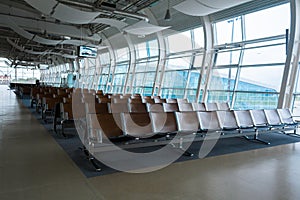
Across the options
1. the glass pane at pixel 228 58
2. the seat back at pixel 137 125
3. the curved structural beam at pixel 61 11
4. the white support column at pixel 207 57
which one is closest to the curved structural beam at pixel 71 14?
the curved structural beam at pixel 61 11

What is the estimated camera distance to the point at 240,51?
7.92 m

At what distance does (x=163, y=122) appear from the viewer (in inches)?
151

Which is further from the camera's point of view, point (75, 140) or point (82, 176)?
point (75, 140)

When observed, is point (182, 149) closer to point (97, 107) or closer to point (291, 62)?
point (97, 107)

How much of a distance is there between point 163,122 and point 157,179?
130 centimetres

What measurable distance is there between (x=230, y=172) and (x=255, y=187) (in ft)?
1.54

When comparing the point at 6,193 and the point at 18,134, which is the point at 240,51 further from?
the point at 6,193

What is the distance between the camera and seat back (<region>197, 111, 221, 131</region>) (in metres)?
4.19

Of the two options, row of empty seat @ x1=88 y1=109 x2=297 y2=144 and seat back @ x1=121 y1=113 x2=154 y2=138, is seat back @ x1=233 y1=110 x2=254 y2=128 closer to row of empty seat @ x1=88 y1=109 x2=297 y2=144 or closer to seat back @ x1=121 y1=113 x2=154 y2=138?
row of empty seat @ x1=88 y1=109 x2=297 y2=144

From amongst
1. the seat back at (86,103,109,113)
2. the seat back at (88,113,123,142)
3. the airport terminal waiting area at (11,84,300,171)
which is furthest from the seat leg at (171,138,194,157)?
the seat back at (86,103,109,113)

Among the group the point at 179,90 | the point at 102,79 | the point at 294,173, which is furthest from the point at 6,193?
the point at 102,79

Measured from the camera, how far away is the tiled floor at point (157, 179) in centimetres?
229

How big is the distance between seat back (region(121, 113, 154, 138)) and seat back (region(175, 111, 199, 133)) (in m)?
0.59

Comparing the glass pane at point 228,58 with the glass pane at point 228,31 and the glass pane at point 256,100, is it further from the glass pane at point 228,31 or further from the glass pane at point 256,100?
the glass pane at point 256,100
